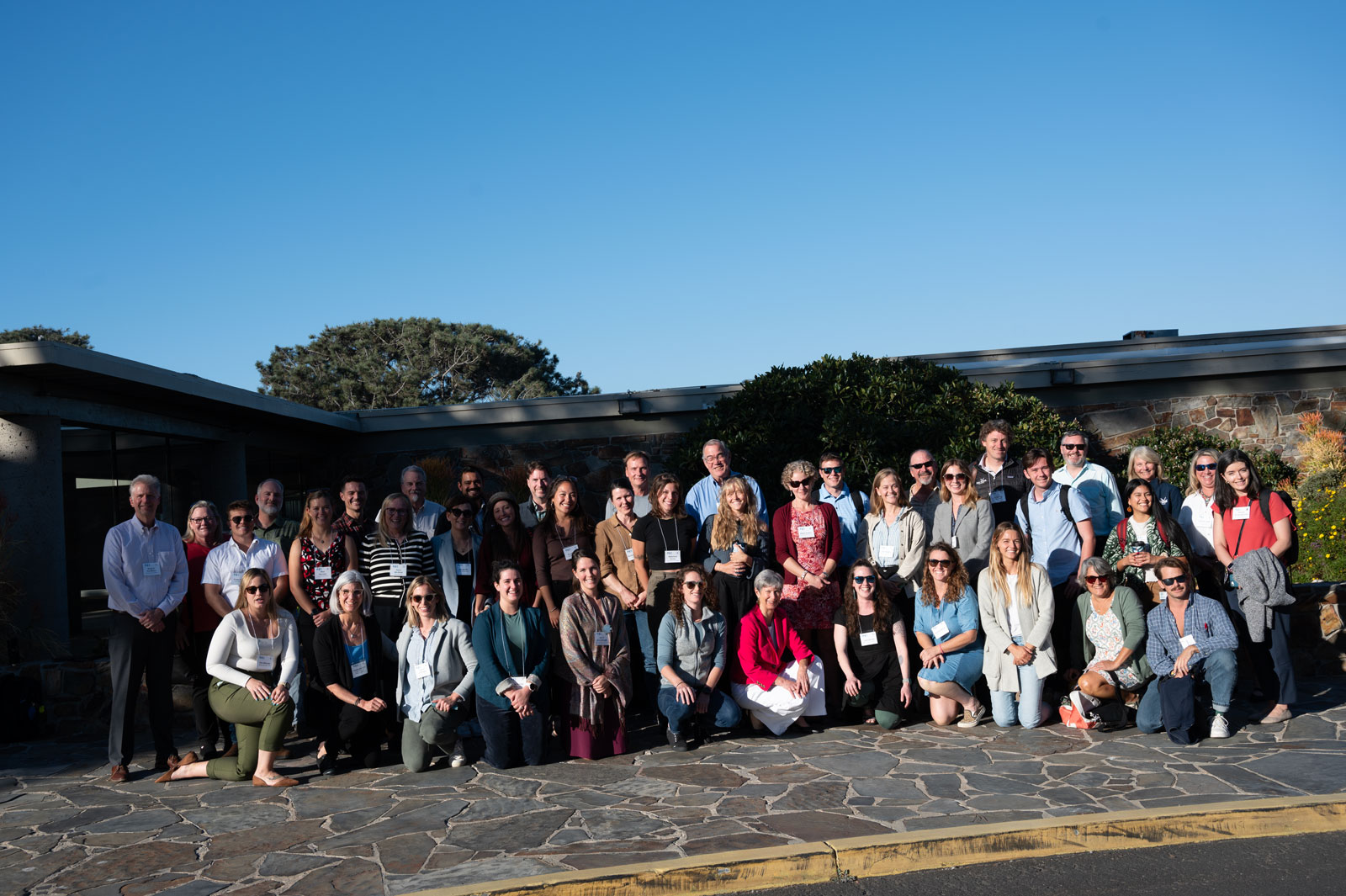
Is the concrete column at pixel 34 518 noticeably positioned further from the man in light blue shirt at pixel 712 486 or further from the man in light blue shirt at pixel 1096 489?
the man in light blue shirt at pixel 1096 489

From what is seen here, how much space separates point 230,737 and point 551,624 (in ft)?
7.97

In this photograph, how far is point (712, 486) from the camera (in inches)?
334

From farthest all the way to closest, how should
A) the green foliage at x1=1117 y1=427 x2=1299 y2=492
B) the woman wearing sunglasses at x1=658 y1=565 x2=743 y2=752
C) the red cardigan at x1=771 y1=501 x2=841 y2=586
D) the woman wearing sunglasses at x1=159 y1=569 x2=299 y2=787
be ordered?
the green foliage at x1=1117 y1=427 x2=1299 y2=492 → the red cardigan at x1=771 y1=501 x2=841 y2=586 → the woman wearing sunglasses at x1=658 y1=565 x2=743 y2=752 → the woman wearing sunglasses at x1=159 y1=569 x2=299 y2=787

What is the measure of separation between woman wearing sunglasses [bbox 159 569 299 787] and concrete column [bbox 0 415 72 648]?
3367 millimetres

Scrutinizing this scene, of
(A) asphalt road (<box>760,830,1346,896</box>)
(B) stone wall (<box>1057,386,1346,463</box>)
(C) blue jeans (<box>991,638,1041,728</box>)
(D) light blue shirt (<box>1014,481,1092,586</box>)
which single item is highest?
(B) stone wall (<box>1057,386,1346,463</box>)

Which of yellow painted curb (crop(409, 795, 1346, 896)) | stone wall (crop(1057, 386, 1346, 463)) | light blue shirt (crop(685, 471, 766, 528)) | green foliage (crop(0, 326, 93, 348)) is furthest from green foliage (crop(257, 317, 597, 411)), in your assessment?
yellow painted curb (crop(409, 795, 1346, 896))

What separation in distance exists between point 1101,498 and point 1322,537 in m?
5.03

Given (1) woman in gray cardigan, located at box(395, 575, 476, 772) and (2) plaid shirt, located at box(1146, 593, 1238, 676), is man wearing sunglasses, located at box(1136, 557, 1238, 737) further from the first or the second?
(1) woman in gray cardigan, located at box(395, 575, 476, 772)

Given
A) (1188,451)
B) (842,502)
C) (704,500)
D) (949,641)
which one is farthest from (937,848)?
(1188,451)

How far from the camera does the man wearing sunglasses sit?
6.80 meters

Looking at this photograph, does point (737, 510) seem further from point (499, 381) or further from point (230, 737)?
point (499, 381)

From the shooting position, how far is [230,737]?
7.73 m

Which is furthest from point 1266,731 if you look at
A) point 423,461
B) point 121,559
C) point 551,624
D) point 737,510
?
point 423,461

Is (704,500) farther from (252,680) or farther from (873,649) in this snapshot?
(252,680)
